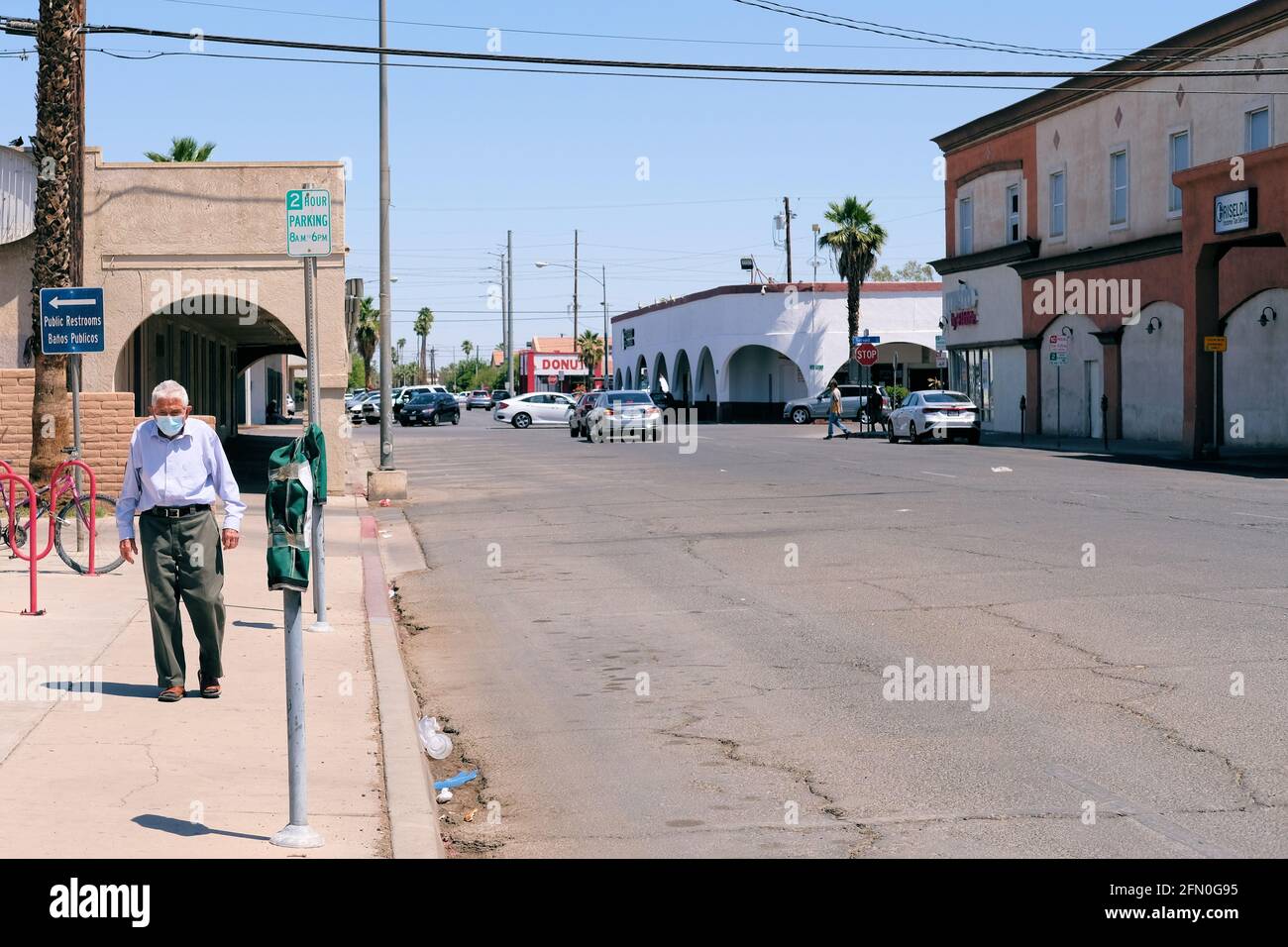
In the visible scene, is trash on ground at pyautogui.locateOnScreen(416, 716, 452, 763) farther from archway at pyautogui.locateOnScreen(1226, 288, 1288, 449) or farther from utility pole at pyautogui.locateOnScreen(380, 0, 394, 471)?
archway at pyautogui.locateOnScreen(1226, 288, 1288, 449)

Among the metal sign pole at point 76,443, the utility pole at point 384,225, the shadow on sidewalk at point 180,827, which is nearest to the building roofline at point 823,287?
the utility pole at point 384,225

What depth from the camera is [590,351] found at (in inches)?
5005

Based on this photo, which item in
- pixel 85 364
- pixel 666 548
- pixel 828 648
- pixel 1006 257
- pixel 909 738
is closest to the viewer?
pixel 909 738

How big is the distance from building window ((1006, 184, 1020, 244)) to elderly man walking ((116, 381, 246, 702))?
42.4 meters

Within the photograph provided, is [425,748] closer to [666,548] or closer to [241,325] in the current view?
[666,548]

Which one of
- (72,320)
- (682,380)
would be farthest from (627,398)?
(682,380)

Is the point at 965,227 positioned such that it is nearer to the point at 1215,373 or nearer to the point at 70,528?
the point at 1215,373


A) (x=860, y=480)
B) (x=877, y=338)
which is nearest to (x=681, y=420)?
(x=877, y=338)

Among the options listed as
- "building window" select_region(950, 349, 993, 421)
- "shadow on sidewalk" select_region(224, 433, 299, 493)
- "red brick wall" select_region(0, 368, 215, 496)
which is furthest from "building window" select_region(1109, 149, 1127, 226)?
"red brick wall" select_region(0, 368, 215, 496)

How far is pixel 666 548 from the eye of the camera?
16.1 meters

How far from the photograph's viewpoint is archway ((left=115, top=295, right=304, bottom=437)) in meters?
25.3

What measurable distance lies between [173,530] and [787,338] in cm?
6075

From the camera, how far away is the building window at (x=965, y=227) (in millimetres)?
51500

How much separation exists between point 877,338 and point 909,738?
198 ft
